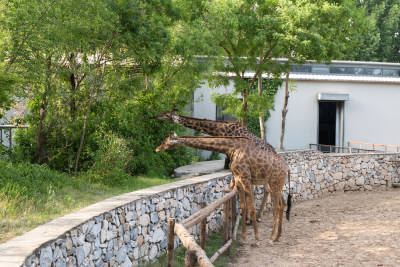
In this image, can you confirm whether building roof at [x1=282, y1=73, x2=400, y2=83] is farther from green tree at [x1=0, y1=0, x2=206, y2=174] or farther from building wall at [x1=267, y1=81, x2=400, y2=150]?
green tree at [x1=0, y1=0, x2=206, y2=174]

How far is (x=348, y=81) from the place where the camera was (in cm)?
2114

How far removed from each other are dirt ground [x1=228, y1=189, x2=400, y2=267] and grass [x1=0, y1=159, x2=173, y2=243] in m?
2.67

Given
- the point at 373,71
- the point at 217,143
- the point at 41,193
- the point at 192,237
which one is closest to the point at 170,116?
the point at 217,143

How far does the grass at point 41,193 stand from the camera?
6.04 meters

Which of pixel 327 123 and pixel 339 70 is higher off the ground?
pixel 339 70

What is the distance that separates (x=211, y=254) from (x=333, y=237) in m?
2.98

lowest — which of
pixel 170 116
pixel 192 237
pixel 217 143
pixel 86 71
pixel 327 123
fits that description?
pixel 192 237

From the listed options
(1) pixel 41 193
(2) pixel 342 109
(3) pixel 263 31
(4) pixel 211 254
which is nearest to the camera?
(1) pixel 41 193

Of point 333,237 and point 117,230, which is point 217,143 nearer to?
point 117,230

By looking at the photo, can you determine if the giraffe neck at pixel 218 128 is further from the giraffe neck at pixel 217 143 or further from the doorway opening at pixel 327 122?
the doorway opening at pixel 327 122

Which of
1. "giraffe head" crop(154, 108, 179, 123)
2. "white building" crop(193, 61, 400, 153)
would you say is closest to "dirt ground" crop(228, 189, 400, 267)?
"giraffe head" crop(154, 108, 179, 123)

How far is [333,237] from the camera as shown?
32.6ft

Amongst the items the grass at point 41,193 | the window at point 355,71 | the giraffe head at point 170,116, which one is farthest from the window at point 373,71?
the giraffe head at point 170,116

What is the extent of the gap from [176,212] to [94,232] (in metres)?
2.73
